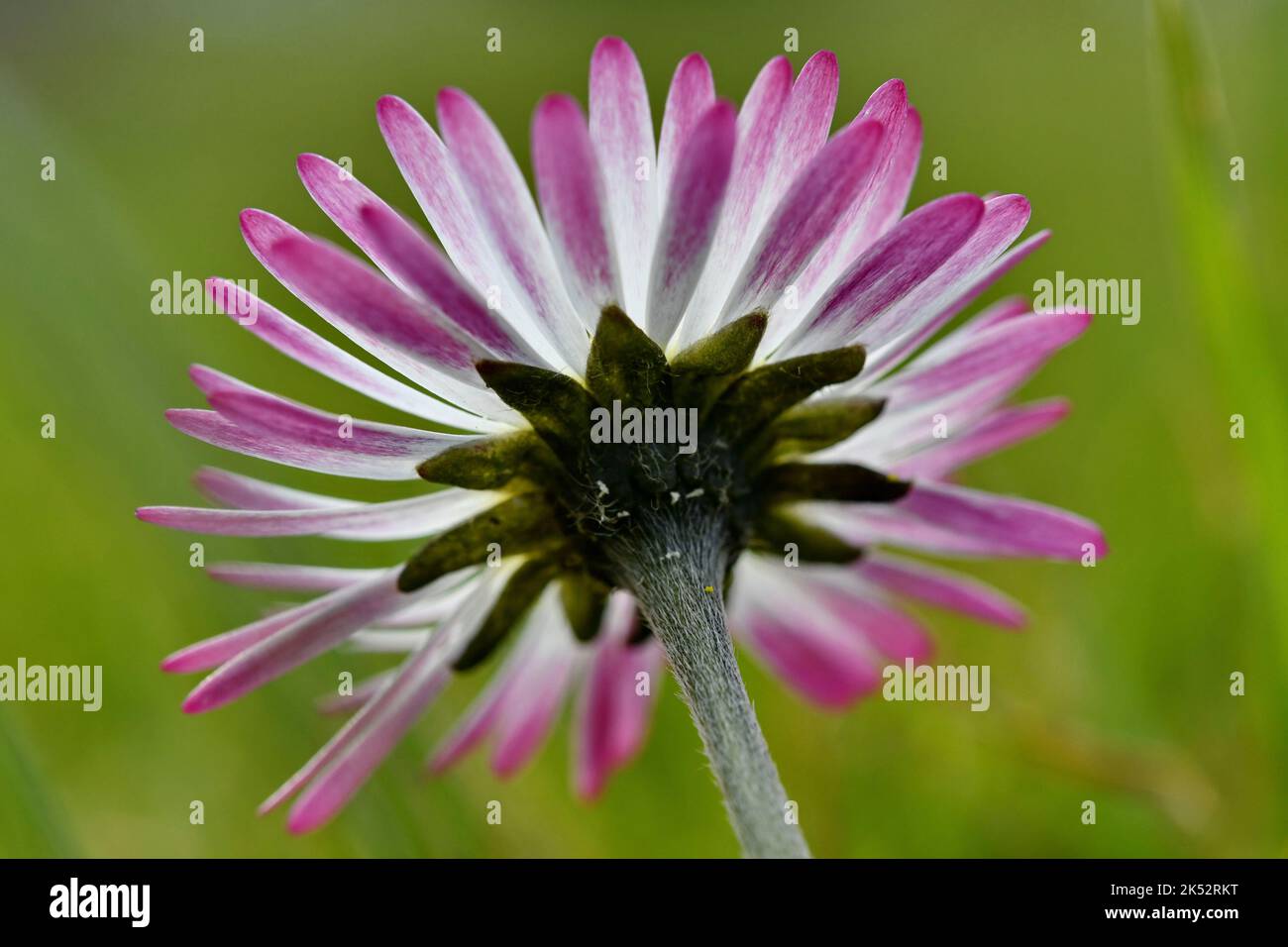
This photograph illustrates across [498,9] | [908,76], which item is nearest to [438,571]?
[908,76]

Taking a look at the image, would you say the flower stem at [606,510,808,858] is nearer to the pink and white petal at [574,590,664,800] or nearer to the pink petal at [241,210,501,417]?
the pink petal at [241,210,501,417]

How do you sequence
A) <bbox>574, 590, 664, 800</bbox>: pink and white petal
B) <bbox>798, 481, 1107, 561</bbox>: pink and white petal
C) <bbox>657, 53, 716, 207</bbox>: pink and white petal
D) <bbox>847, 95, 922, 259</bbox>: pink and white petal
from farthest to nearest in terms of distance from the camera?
<bbox>574, 590, 664, 800</bbox>: pink and white petal, <bbox>798, 481, 1107, 561</bbox>: pink and white petal, <bbox>847, 95, 922, 259</bbox>: pink and white petal, <bbox>657, 53, 716, 207</bbox>: pink and white petal

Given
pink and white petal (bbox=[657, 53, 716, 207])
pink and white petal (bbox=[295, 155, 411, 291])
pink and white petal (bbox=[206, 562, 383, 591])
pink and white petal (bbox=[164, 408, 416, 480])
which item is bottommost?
pink and white petal (bbox=[206, 562, 383, 591])

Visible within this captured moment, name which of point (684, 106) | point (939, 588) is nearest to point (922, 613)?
point (939, 588)

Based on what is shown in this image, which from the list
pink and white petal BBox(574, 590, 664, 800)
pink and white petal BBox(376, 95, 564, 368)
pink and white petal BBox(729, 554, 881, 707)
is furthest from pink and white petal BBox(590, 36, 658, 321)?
pink and white petal BBox(574, 590, 664, 800)

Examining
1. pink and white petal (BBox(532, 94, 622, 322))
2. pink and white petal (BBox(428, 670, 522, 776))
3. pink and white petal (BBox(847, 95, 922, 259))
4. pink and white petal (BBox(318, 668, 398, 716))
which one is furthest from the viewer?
pink and white petal (BBox(428, 670, 522, 776))

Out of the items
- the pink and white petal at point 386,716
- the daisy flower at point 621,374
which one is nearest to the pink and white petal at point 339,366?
the daisy flower at point 621,374

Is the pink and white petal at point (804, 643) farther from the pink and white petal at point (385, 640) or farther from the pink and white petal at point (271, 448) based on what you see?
the pink and white petal at point (271, 448)
